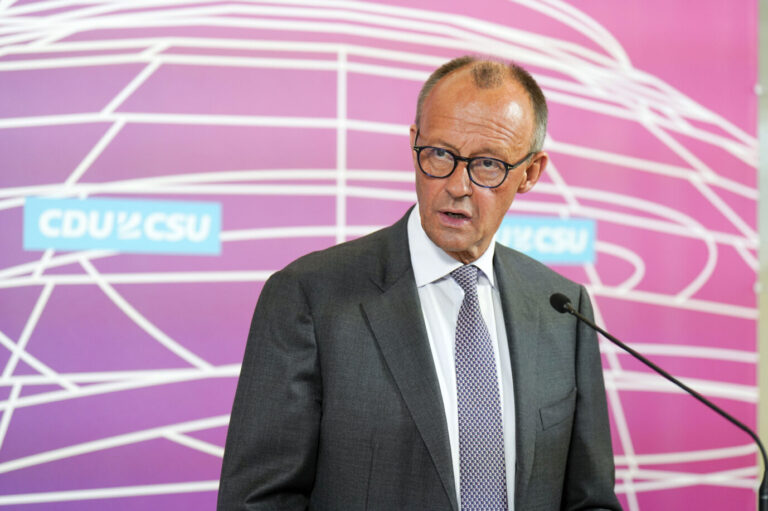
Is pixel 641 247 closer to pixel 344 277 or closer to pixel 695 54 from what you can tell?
pixel 695 54

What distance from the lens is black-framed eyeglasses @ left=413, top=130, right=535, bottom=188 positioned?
1.49 meters

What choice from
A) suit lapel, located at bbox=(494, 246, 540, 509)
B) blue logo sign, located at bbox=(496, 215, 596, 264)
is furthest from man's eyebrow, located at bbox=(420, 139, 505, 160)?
blue logo sign, located at bbox=(496, 215, 596, 264)

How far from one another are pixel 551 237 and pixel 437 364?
162 cm

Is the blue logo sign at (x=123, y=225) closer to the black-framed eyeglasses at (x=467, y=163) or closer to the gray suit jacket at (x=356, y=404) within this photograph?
the gray suit jacket at (x=356, y=404)

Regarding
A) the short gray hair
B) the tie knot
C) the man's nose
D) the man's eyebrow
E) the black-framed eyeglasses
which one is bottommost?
the tie knot

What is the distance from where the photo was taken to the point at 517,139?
60.9 inches

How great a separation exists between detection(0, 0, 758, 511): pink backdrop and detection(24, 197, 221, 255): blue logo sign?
0.03m

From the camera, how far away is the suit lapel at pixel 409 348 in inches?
55.4

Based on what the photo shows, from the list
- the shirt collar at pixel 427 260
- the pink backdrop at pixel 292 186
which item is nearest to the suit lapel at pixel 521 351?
the shirt collar at pixel 427 260

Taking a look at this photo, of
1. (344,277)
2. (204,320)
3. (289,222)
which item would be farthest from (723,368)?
(344,277)

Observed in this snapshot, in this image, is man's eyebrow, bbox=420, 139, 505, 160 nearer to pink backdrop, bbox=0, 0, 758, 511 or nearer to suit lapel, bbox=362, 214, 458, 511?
suit lapel, bbox=362, 214, 458, 511

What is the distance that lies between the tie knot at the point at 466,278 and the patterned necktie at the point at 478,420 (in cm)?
4

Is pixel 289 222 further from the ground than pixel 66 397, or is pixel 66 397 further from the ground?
pixel 289 222

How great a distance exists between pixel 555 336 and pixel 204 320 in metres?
1.43
